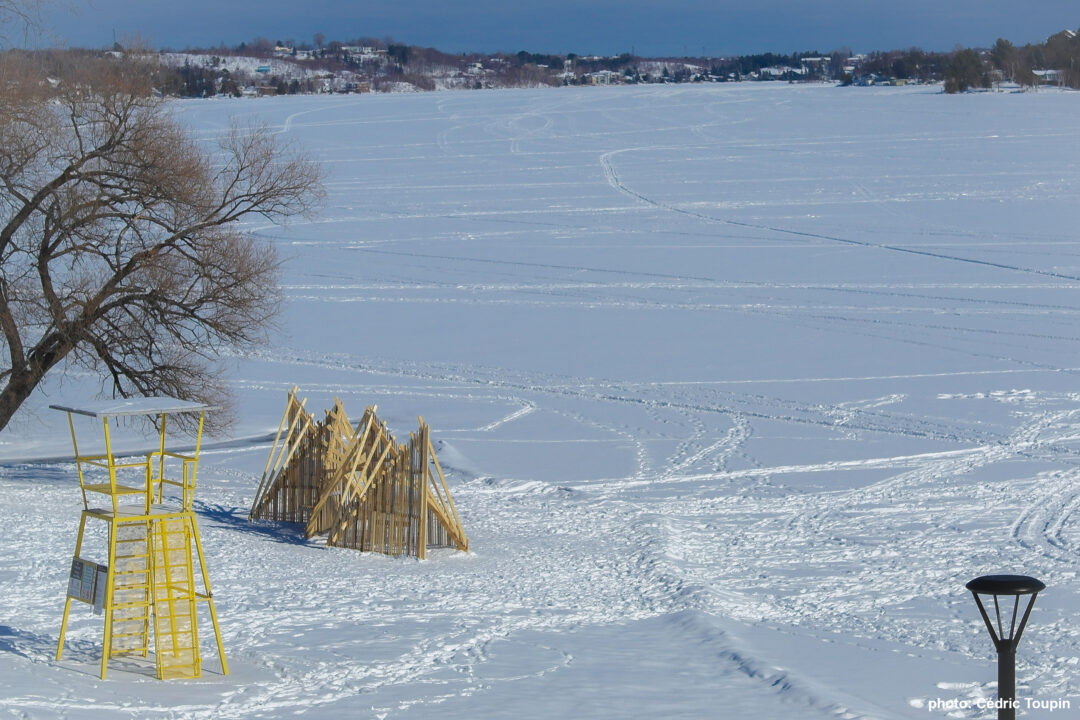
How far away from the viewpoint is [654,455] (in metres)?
18.9

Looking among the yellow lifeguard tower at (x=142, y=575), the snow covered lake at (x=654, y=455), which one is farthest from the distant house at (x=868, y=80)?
the yellow lifeguard tower at (x=142, y=575)

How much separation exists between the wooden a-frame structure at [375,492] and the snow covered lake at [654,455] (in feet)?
1.21

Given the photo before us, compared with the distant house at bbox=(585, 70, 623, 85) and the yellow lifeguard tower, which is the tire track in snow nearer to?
the yellow lifeguard tower

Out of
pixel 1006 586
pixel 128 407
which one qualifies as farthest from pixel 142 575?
pixel 1006 586

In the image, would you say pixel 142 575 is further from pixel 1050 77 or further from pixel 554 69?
pixel 554 69

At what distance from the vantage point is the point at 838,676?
988cm

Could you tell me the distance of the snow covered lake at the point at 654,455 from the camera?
9.70 meters

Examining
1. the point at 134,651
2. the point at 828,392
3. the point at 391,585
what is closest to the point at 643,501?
the point at 391,585

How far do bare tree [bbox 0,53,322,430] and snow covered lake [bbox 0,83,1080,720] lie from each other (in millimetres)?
2106

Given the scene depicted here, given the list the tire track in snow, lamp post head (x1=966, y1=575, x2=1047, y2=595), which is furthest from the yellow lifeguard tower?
the tire track in snow

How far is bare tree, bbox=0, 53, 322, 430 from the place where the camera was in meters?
17.0

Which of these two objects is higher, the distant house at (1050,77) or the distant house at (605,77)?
the distant house at (605,77)

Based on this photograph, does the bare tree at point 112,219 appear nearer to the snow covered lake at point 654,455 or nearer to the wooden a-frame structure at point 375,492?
the snow covered lake at point 654,455

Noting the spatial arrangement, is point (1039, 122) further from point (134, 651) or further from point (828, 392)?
point (134, 651)
